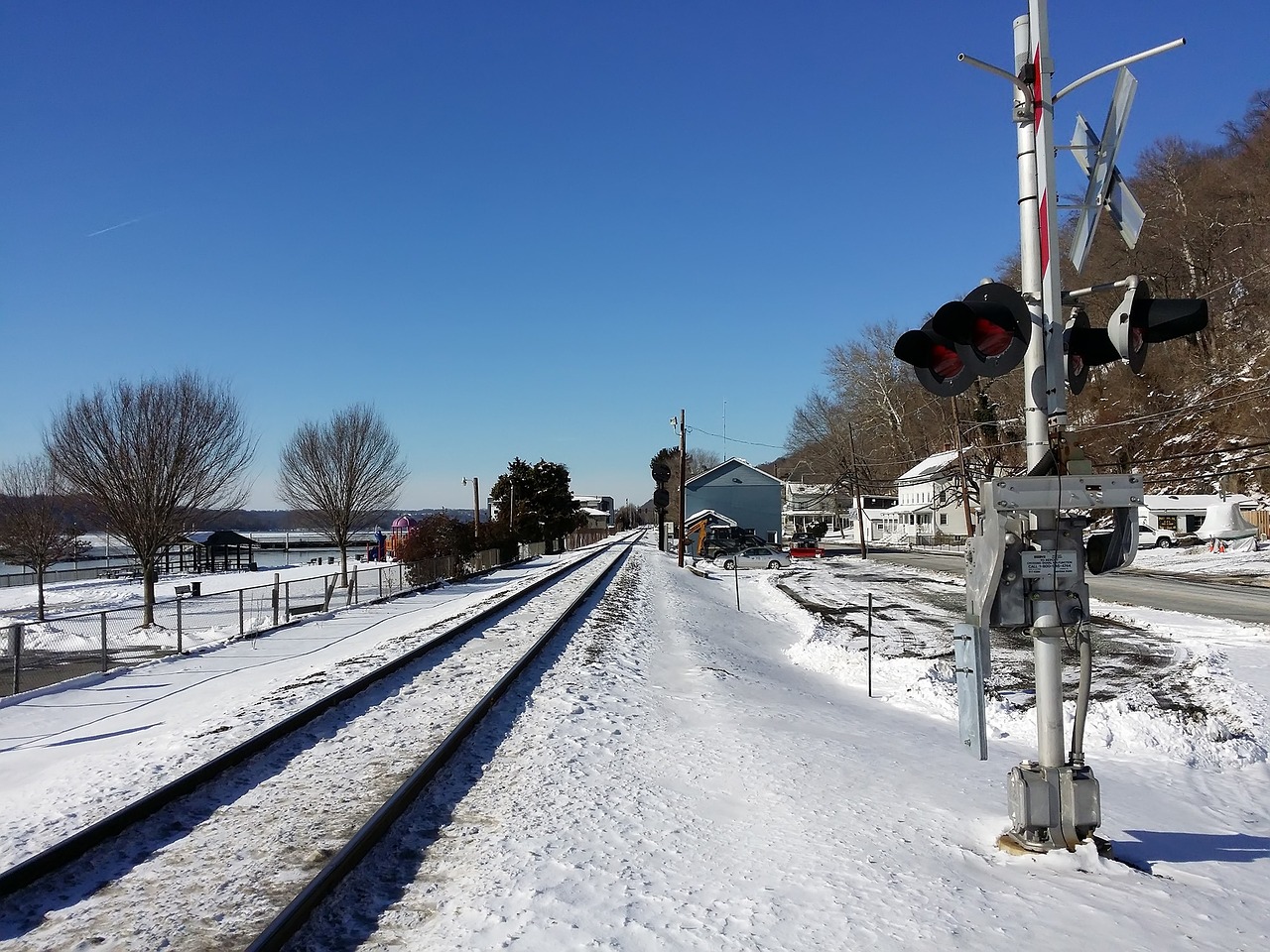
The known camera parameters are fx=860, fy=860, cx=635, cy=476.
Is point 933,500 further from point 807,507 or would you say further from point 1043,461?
point 1043,461

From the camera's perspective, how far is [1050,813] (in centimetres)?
514

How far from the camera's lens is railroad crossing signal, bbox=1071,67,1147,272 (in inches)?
204

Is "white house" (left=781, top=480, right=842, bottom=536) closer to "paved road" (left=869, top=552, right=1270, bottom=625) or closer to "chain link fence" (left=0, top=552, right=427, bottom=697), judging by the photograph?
"paved road" (left=869, top=552, right=1270, bottom=625)

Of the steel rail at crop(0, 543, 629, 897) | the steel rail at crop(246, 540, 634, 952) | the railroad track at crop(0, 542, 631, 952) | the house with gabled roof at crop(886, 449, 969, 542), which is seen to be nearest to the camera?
the steel rail at crop(246, 540, 634, 952)

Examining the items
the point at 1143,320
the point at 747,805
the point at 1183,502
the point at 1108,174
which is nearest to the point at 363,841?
the point at 747,805

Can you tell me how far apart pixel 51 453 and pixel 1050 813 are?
31211mm

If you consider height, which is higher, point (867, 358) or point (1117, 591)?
point (867, 358)

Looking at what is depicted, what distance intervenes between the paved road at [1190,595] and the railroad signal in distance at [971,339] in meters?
16.6

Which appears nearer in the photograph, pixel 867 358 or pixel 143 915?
pixel 143 915

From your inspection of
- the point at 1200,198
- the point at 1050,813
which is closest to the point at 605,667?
the point at 1050,813

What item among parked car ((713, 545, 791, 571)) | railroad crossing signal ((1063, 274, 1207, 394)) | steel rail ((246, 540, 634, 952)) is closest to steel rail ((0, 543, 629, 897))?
steel rail ((246, 540, 634, 952))

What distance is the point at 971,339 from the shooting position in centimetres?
511

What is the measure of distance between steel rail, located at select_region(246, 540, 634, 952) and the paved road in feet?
52.2

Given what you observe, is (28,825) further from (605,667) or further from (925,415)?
(925,415)
